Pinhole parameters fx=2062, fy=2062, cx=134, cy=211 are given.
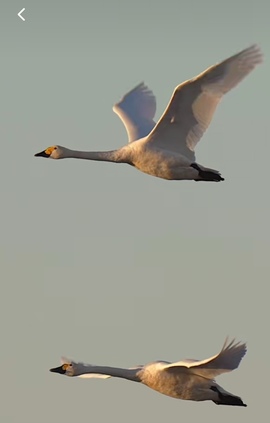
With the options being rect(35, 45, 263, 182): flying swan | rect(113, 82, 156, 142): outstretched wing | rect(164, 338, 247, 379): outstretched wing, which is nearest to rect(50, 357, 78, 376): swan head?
rect(164, 338, 247, 379): outstretched wing

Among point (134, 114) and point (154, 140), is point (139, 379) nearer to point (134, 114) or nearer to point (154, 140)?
point (154, 140)

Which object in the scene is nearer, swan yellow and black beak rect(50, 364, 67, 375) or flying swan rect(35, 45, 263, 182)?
flying swan rect(35, 45, 263, 182)

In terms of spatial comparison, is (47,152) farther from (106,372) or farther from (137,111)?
(106,372)

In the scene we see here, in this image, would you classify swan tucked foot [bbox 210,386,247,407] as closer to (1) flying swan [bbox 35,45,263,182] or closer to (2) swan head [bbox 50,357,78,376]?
(2) swan head [bbox 50,357,78,376]

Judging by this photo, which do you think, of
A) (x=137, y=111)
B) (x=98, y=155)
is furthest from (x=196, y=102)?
(x=137, y=111)

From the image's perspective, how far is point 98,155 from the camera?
4266cm

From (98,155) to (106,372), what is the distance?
15.7 ft

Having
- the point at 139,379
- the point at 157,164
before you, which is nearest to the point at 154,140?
the point at 157,164

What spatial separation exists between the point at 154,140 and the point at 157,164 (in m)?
0.64

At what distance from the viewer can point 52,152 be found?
4406 centimetres

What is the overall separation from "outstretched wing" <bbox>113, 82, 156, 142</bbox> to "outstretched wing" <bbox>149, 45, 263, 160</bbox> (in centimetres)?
406

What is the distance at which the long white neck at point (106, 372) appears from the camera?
3991cm

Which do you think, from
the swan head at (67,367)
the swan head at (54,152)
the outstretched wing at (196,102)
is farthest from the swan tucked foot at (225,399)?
the swan head at (54,152)

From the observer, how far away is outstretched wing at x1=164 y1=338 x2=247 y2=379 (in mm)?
36594
